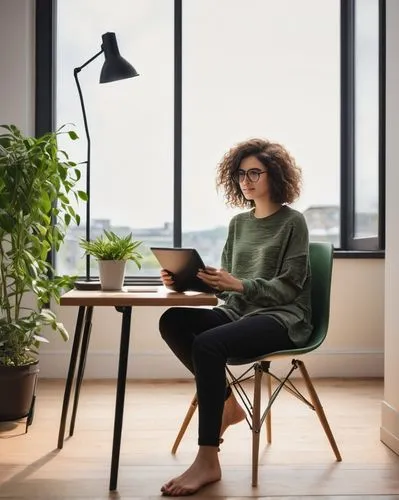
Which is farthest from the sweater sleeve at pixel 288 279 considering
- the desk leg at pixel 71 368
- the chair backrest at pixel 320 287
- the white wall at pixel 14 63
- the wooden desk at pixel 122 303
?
the white wall at pixel 14 63

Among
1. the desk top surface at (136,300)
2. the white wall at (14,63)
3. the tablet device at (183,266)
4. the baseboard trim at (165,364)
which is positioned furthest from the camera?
the baseboard trim at (165,364)

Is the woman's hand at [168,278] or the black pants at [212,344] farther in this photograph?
the woman's hand at [168,278]

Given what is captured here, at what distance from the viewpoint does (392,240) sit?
8.61ft

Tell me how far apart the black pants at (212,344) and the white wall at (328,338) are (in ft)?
4.97

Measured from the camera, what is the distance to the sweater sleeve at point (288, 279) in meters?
2.36

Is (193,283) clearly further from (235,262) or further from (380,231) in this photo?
(380,231)

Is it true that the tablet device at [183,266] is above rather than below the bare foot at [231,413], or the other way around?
above

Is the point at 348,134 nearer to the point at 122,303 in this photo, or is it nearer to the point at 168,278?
the point at 168,278

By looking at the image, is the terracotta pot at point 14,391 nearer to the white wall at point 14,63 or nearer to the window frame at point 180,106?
the window frame at point 180,106

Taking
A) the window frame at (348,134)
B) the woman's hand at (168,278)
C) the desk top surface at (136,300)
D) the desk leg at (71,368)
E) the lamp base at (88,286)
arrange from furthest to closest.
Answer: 1. the window frame at (348,134)
2. the desk leg at (71,368)
3. the lamp base at (88,286)
4. the woman's hand at (168,278)
5. the desk top surface at (136,300)

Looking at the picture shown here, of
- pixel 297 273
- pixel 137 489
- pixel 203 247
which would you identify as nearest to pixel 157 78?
pixel 203 247

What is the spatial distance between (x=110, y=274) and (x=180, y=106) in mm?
1951

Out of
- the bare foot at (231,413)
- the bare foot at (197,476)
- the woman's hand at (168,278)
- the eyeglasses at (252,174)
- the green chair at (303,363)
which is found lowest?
the bare foot at (197,476)

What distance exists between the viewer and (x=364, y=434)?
2.81m
